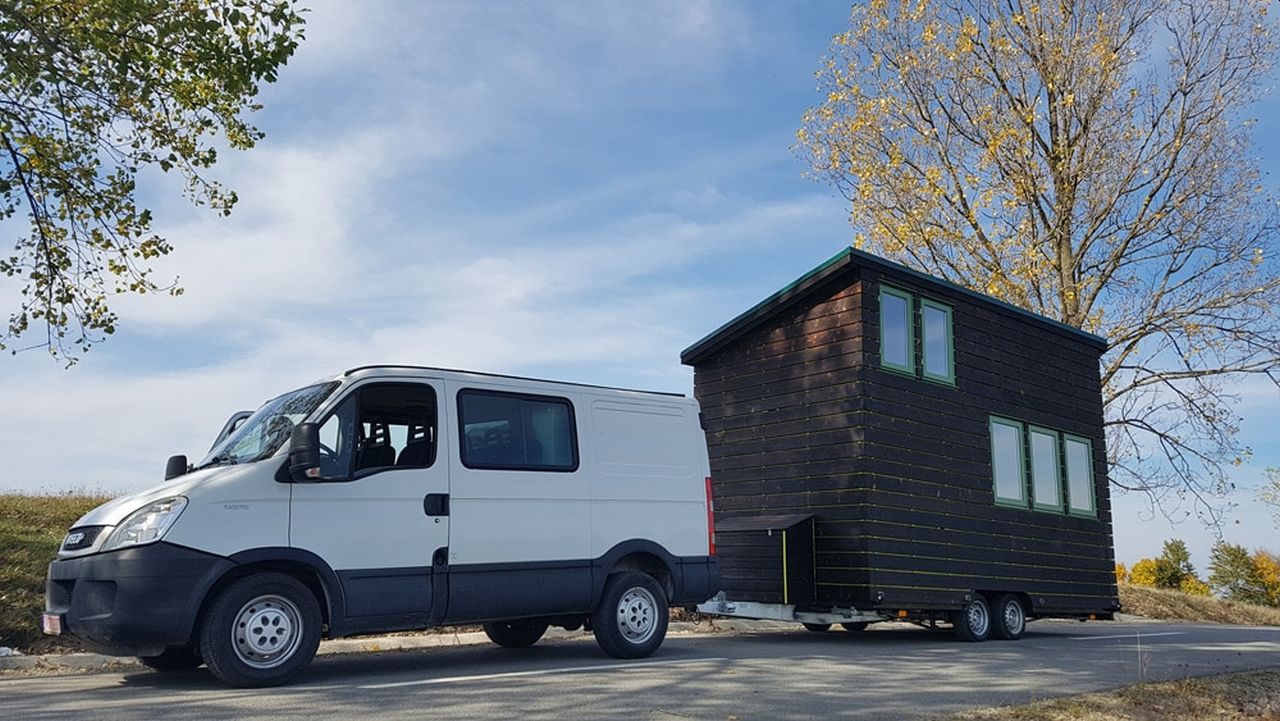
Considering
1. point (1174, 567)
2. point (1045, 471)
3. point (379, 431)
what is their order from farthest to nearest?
point (1174, 567) → point (1045, 471) → point (379, 431)

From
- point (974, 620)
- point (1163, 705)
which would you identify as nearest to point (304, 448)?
point (1163, 705)

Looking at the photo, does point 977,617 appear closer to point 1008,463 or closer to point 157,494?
point 1008,463

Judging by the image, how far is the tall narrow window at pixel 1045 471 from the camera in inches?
656

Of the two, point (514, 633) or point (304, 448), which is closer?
point (304, 448)

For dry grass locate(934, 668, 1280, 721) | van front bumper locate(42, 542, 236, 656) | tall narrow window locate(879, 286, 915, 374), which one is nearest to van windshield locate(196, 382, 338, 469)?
van front bumper locate(42, 542, 236, 656)

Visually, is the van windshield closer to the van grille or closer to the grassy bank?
the van grille

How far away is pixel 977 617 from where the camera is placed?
14836 millimetres

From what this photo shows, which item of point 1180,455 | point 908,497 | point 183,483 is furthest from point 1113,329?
point 183,483

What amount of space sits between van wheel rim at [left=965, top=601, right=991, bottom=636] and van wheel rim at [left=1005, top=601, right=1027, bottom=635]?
15.6 inches

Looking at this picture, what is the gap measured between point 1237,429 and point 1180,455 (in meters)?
1.37

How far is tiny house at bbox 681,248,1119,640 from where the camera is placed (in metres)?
13.7

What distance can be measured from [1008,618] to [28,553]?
12466 millimetres

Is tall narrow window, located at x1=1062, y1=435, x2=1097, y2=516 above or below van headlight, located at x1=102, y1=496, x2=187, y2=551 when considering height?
above

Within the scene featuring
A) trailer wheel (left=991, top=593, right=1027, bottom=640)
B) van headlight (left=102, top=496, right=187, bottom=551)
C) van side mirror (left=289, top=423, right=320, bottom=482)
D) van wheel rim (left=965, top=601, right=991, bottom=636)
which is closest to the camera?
van headlight (left=102, top=496, right=187, bottom=551)
